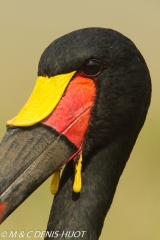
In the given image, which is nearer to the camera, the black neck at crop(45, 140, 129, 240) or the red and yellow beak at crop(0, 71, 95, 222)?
the red and yellow beak at crop(0, 71, 95, 222)

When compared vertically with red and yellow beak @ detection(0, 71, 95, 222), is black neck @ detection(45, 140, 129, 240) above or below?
below

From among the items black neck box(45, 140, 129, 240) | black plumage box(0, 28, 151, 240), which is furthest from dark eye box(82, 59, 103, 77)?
black neck box(45, 140, 129, 240)

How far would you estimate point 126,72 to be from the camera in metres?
1.16

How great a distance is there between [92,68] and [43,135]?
25 cm

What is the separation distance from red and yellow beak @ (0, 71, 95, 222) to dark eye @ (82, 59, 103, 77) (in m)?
0.02

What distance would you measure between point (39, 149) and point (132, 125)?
339mm

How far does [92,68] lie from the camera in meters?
1.12

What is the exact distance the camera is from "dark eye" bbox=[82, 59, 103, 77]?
3.66 ft

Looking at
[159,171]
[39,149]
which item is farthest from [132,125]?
[159,171]

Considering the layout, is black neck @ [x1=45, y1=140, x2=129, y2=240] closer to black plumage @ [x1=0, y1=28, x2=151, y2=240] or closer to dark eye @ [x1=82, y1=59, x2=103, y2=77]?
black plumage @ [x1=0, y1=28, x2=151, y2=240]

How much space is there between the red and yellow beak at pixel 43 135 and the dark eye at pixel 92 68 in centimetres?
2

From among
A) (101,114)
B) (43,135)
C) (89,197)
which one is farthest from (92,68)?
(89,197)

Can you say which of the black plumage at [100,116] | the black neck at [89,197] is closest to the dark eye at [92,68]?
the black plumage at [100,116]

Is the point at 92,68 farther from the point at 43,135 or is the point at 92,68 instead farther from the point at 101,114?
the point at 43,135
